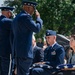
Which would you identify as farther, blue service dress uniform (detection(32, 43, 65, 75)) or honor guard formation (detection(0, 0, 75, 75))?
blue service dress uniform (detection(32, 43, 65, 75))

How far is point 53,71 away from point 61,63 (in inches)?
8.6

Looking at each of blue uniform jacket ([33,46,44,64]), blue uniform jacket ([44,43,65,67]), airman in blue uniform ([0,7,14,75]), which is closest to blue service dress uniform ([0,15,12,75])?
airman in blue uniform ([0,7,14,75])

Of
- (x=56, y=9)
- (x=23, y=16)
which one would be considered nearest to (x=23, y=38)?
(x=23, y=16)

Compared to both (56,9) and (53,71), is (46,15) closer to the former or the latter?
(56,9)

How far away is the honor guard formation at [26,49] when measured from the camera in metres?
5.72

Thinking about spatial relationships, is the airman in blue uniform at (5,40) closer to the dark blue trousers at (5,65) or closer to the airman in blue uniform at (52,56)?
the dark blue trousers at (5,65)

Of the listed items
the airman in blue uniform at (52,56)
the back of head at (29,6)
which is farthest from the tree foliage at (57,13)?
the back of head at (29,6)

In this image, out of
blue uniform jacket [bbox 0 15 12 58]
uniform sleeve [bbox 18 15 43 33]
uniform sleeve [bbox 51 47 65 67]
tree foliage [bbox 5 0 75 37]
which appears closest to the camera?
uniform sleeve [bbox 18 15 43 33]

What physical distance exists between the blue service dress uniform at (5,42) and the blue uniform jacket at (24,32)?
63 cm

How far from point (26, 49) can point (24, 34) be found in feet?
0.77

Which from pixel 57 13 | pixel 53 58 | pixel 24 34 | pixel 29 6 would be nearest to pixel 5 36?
pixel 24 34

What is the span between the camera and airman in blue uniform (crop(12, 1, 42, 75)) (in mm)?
5691

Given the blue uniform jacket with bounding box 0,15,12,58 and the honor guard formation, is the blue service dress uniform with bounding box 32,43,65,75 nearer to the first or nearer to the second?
the honor guard formation

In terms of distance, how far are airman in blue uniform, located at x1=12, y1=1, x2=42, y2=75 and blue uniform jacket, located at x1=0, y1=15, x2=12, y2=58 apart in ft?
1.92
